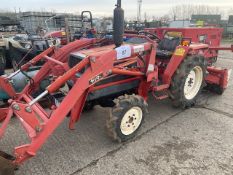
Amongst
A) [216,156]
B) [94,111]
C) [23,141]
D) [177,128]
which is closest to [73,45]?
[94,111]

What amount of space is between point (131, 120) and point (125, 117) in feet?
0.57

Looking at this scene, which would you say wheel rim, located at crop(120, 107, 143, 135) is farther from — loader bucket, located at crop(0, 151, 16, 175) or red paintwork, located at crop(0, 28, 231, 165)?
loader bucket, located at crop(0, 151, 16, 175)

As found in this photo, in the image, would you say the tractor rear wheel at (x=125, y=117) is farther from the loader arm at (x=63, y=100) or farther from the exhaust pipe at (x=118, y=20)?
the exhaust pipe at (x=118, y=20)

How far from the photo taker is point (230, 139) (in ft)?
12.3

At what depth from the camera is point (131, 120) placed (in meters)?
3.63

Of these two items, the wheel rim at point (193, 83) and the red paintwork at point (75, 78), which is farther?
the wheel rim at point (193, 83)

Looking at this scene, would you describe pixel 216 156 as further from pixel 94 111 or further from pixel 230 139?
pixel 94 111

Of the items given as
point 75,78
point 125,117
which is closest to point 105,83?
point 75,78

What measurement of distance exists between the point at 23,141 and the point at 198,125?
2.77 metres

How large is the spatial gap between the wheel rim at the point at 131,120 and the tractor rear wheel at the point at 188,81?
0.97 m

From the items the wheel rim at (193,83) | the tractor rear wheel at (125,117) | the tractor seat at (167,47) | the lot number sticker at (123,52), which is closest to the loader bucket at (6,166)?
the tractor rear wheel at (125,117)

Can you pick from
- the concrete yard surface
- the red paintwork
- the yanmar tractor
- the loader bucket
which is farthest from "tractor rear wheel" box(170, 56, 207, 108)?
the loader bucket

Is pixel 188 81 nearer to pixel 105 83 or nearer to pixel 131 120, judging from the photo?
pixel 131 120

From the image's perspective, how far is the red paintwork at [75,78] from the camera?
2789mm
